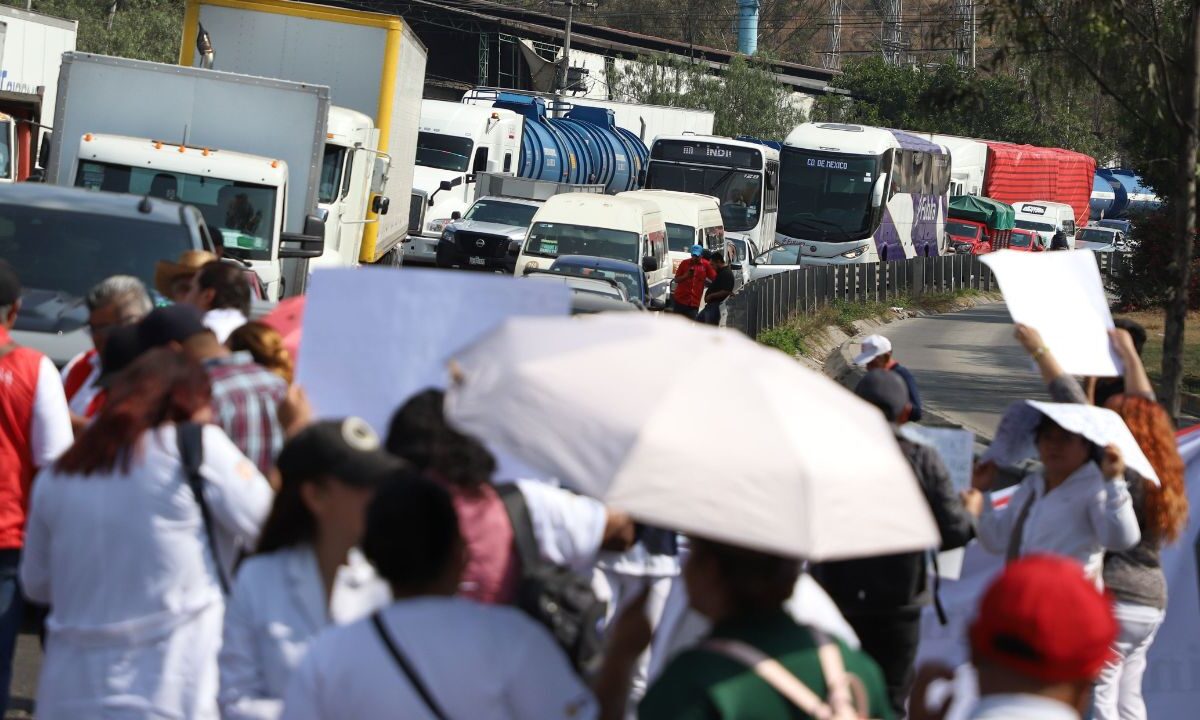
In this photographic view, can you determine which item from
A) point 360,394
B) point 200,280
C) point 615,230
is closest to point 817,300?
point 615,230

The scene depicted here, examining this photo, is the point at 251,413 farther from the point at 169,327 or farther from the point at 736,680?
the point at 736,680

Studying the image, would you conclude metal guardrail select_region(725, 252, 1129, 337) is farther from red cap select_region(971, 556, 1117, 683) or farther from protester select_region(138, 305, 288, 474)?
red cap select_region(971, 556, 1117, 683)

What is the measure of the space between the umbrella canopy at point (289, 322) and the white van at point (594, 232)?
17179mm

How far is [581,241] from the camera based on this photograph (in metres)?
24.1

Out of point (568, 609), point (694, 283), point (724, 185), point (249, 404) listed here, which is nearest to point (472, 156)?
point (724, 185)

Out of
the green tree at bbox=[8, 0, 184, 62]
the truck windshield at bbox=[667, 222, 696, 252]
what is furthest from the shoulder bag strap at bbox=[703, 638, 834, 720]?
the green tree at bbox=[8, 0, 184, 62]

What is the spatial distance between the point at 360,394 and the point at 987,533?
2542 mm

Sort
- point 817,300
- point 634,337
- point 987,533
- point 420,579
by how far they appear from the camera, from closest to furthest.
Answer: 1. point 420,579
2. point 634,337
3. point 987,533
4. point 817,300

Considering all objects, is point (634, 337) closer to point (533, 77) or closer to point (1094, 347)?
point (1094, 347)

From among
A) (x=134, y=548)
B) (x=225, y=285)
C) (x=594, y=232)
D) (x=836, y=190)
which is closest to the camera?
(x=134, y=548)

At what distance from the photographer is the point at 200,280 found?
21.3ft

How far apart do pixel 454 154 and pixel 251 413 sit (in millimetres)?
30231

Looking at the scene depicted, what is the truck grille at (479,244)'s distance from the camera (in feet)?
95.9

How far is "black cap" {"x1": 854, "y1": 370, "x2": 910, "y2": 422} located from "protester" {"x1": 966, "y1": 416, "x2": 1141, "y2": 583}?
39 cm
